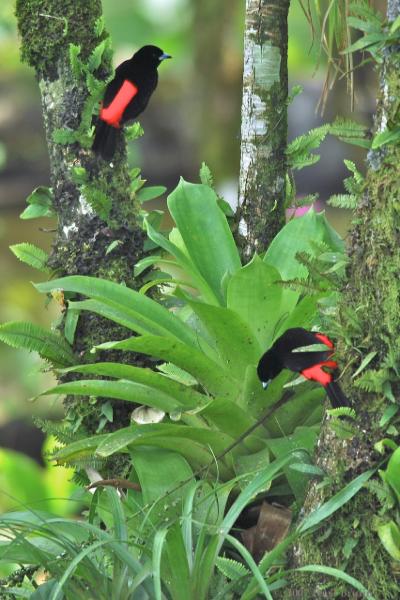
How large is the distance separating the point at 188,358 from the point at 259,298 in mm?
229

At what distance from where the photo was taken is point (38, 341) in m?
2.54

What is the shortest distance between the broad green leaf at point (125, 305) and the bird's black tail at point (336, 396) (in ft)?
1.92

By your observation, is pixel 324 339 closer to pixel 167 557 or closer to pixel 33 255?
pixel 167 557

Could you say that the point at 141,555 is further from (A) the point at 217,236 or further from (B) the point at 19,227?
(B) the point at 19,227

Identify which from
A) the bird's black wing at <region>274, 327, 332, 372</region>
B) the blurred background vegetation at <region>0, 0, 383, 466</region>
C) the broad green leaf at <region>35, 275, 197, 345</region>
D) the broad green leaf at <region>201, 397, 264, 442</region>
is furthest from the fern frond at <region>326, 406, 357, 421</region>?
the blurred background vegetation at <region>0, 0, 383, 466</region>

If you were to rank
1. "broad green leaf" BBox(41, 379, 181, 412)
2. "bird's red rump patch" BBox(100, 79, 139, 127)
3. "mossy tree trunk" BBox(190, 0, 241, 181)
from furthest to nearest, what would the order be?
"mossy tree trunk" BBox(190, 0, 241, 181), "bird's red rump patch" BBox(100, 79, 139, 127), "broad green leaf" BBox(41, 379, 181, 412)

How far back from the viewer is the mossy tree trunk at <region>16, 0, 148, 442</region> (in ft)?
8.78

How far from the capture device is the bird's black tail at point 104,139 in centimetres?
268

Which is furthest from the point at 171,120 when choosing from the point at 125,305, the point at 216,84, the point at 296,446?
the point at 296,446

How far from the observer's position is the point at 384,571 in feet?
6.00

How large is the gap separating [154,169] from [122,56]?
2.76m

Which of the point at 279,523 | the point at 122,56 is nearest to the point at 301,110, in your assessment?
the point at 122,56

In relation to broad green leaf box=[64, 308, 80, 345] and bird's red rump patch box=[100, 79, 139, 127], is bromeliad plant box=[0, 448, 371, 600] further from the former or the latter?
bird's red rump patch box=[100, 79, 139, 127]

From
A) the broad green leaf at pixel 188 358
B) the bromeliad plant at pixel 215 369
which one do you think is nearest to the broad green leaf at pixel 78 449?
the bromeliad plant at pixel 215 369
